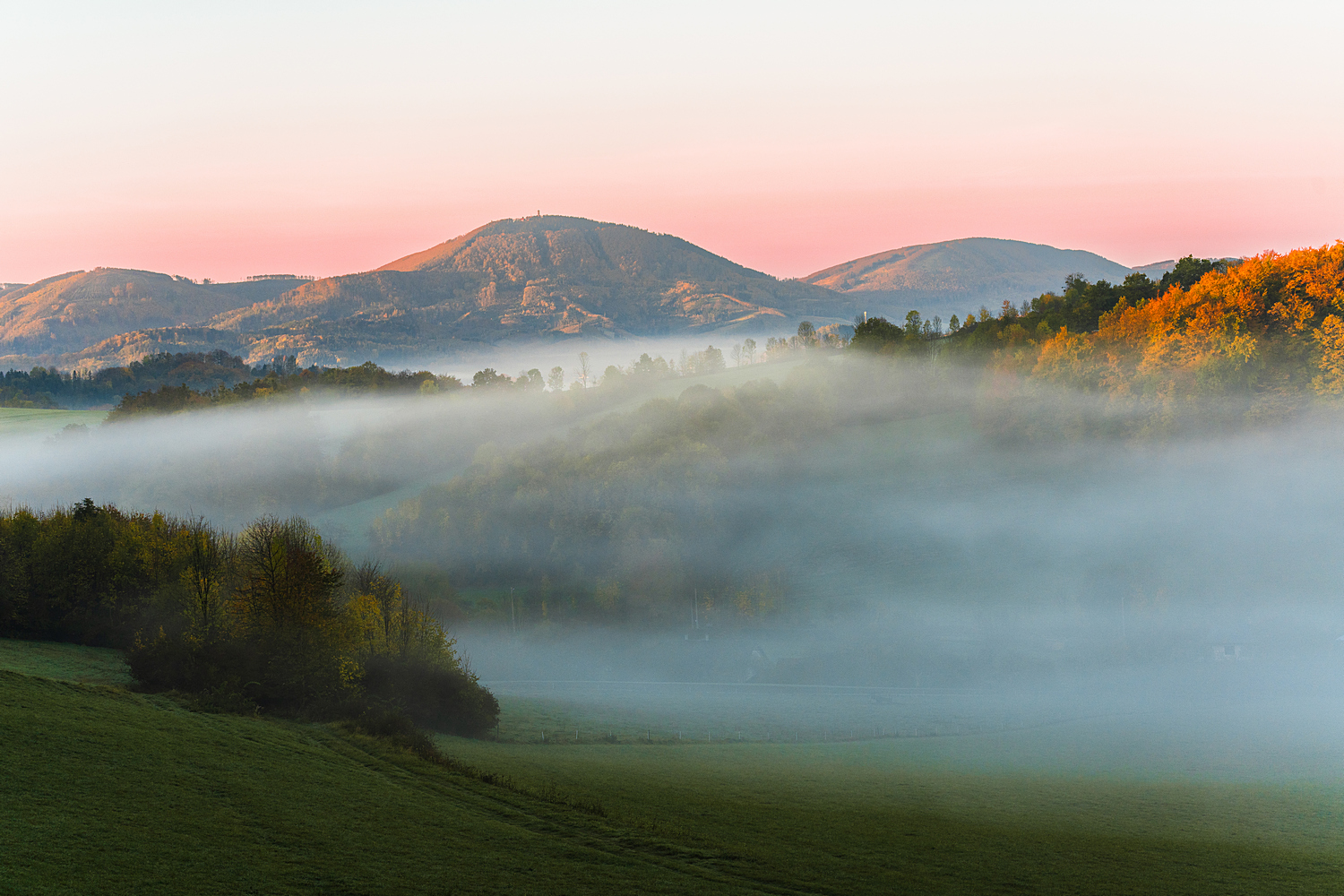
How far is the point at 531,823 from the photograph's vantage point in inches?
1141

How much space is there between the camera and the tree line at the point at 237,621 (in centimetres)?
4766

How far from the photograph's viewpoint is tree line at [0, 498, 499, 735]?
47.7 metres

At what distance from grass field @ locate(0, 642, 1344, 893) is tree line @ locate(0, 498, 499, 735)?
520 cm

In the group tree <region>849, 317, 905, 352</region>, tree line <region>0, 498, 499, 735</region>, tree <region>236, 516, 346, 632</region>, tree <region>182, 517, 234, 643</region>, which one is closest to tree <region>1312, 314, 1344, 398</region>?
tree <region>849, 317, 905, 352</region>

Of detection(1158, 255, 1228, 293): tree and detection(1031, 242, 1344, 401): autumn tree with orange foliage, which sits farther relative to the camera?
detection(1158, 255, 1228, 293): tree

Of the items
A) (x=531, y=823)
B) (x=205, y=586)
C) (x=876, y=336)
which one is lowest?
(x=531, y=823)

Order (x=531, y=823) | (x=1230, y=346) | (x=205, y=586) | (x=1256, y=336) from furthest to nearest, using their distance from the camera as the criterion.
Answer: (x=1256, y=336), (x=1230, y=346), (x=205, y=586), (x=531, y=823)

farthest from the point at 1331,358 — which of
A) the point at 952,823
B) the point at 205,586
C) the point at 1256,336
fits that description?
the point at 205,586

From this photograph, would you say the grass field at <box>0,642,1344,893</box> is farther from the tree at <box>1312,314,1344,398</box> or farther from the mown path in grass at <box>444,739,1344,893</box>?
the tree at <box>1312,314,1344,398</box>

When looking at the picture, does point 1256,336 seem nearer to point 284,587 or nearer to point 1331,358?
point 1331,358

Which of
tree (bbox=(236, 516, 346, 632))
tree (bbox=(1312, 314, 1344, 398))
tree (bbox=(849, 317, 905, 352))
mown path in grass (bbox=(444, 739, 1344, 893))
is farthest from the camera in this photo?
tree (bbox=(849, 317, 905, 352))

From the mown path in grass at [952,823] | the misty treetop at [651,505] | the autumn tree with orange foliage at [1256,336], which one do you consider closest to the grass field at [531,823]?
the mown path in grass at [952,823]

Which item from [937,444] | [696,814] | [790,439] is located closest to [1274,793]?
[696,814]

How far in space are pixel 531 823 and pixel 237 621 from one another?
101 ft
